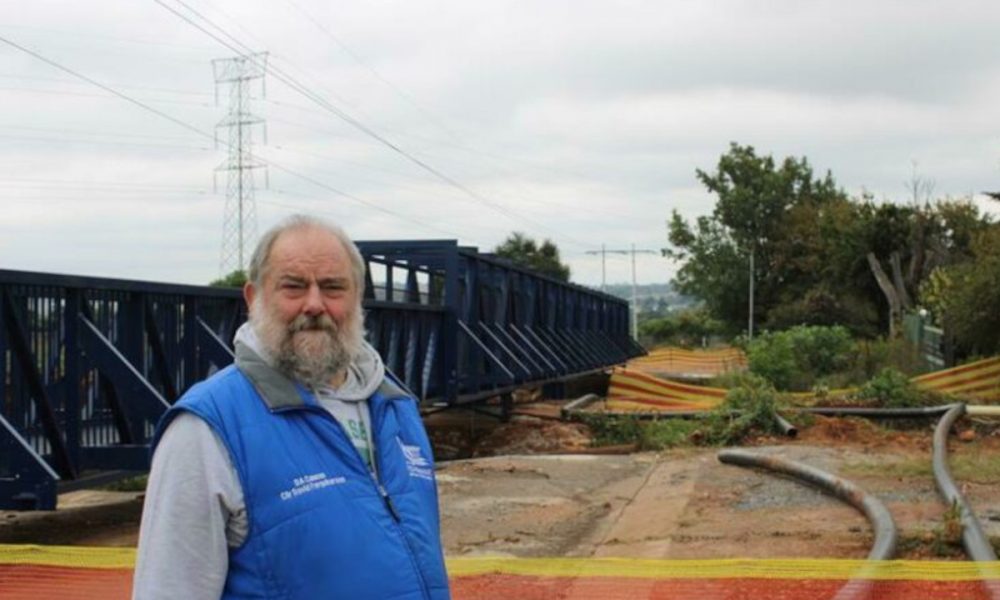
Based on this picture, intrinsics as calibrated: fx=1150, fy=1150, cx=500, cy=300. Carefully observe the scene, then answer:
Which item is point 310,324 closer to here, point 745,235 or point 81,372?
point 81,372

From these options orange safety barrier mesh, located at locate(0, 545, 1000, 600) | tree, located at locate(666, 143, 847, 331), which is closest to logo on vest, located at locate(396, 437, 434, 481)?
orange safety barrier mesh, located at locate(0, 545, 1000, 600)

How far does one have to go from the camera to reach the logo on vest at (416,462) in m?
2.53

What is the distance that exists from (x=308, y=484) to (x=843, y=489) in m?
7.94

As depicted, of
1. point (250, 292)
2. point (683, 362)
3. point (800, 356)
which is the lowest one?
point (683, 362)

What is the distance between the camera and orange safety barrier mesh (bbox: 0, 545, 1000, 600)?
208 inches

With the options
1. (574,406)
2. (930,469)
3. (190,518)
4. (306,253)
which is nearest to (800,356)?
(574,406)

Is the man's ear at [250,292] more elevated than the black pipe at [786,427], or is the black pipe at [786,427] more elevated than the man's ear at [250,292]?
the man's ear at [250,292]

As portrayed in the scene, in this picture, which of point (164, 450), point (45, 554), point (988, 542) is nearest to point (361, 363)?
point (164, 450)

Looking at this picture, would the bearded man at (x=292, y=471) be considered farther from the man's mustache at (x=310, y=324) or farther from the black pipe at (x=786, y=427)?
the black pipe at (x=786, y=427)

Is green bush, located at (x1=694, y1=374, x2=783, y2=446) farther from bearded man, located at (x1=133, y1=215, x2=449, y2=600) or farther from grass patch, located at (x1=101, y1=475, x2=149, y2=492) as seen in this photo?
bearded man, located at (x1=133, y1=215, x2=449, y2=600)

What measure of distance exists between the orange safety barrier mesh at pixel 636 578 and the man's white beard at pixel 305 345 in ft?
10.5

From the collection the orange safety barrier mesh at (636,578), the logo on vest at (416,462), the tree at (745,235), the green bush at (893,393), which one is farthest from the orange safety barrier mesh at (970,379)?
the tree at (745,235)

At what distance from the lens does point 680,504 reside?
401 inches

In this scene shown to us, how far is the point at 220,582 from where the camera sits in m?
2.20
